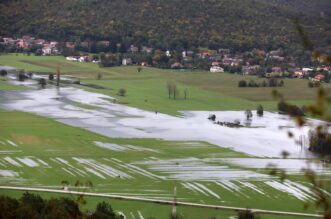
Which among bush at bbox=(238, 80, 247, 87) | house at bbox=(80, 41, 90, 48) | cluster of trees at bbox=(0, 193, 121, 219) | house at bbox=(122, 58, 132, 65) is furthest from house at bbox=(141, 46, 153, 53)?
cluster of trees at bbox=(0, 193, 121, 219)

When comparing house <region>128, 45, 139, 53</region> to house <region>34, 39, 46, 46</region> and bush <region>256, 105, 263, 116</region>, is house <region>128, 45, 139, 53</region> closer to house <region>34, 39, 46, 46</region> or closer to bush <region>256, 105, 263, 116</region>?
house <region>34, 39, 46, 46</region>

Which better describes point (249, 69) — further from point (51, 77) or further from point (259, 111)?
point (259, 111)

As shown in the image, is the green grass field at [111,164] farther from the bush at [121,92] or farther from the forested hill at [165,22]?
the forested hill at [165,22]

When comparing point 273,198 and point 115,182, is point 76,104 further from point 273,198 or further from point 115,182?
point 273,198

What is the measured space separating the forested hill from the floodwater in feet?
60.8

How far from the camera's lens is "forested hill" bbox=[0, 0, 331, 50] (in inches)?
2078

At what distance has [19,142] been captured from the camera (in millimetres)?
22250

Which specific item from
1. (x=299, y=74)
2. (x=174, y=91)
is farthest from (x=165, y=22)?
(x=174, y=91)

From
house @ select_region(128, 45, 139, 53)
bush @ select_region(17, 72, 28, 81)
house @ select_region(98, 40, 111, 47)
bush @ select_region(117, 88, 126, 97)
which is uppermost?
house @ select_region(98, 40, 111, 47)

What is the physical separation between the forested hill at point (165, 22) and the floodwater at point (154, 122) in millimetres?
18527

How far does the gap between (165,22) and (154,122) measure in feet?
99.7

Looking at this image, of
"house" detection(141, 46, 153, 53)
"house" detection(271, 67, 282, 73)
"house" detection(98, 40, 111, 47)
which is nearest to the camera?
"house" detection(271, 67, 282, 73)

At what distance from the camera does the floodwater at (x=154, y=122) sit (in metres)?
23.4

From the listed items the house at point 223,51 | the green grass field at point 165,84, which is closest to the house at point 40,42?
the green grass field at point 165,84
